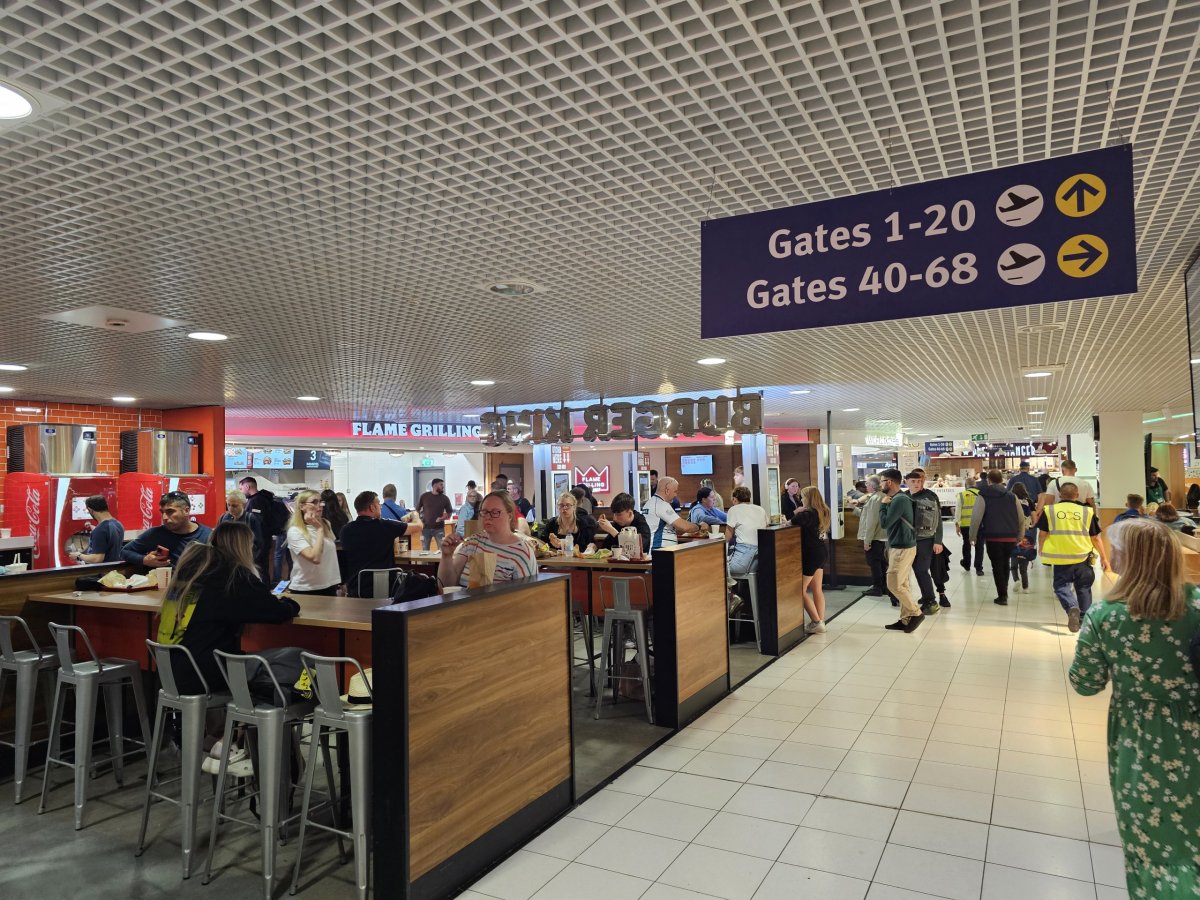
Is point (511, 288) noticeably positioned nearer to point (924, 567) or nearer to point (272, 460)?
point (924, 567)

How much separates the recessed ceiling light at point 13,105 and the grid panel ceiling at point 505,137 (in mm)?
78

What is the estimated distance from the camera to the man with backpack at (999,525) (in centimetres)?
923

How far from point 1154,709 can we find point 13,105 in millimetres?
3922

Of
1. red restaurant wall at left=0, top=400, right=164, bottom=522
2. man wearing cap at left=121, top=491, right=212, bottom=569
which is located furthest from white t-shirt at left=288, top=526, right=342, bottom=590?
red restaurant wall at left=0, top=400, right=164, bottom=522

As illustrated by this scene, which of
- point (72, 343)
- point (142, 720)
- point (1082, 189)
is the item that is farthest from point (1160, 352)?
point (72, 343)

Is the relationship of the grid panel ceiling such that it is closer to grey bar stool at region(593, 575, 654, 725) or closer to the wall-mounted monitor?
grey bar stool at region(593, 575, 654, 725)

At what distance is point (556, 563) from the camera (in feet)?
19.9

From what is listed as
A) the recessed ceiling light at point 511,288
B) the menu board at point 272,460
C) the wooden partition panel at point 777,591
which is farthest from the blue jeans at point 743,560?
the menu board at point 272,460

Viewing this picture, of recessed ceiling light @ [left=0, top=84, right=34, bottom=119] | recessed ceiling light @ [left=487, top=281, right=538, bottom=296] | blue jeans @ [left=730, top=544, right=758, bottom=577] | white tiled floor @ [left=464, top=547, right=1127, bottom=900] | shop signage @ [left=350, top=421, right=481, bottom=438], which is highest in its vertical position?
recessed ceiling light @ [left=0, top=84, right=34, bottom=119]

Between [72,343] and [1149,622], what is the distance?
22.2 ft

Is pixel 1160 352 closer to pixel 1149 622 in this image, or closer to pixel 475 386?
pixel 1149 622

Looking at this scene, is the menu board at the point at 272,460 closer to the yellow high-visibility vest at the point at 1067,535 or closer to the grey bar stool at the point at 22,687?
the grey bar stool at the point at 22,687

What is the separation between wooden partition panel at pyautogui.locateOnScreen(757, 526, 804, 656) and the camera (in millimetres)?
6820

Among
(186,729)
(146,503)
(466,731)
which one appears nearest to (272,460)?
(146,503)
